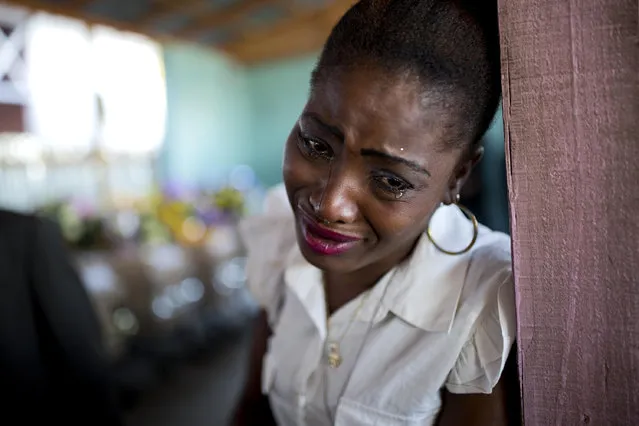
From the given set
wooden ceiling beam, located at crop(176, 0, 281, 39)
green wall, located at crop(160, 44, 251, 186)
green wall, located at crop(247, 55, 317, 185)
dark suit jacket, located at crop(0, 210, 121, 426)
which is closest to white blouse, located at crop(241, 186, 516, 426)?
dark suit jacket, located at crop(0, 210, 121, 426)

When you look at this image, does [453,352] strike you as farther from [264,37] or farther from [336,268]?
[264,37]

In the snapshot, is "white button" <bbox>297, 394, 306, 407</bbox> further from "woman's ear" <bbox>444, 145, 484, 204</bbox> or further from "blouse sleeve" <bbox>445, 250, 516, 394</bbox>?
"woman's ear" <bbox>444, 145, 484, 204</bbox>

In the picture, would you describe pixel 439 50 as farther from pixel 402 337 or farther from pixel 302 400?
pixel 302 400

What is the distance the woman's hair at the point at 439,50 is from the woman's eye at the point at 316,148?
70 millimetres

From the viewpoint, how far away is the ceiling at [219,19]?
3.74 meters

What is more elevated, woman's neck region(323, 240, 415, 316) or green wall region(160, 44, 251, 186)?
woman's neck region(323, 240, 415, 316)

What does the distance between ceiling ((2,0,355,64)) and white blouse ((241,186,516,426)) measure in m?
2.84

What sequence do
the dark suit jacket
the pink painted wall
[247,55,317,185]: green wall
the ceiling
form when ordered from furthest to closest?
[247,55,317,185]: green wall < the ceiling < the dark suit jacket < the pink painted wall

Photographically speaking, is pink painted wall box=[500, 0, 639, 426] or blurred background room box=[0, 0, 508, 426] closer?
pink painted wall box=[500, 0, 639, 426]

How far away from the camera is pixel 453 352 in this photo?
56 cm

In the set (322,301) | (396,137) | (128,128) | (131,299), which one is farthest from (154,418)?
(128,128)

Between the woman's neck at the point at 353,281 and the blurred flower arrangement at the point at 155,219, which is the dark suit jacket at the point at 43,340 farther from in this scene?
the blurred flower arrangement at the point at 155,219

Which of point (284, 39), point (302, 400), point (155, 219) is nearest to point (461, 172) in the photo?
point (302, 400)

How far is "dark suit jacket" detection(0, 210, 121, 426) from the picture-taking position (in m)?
1.17
